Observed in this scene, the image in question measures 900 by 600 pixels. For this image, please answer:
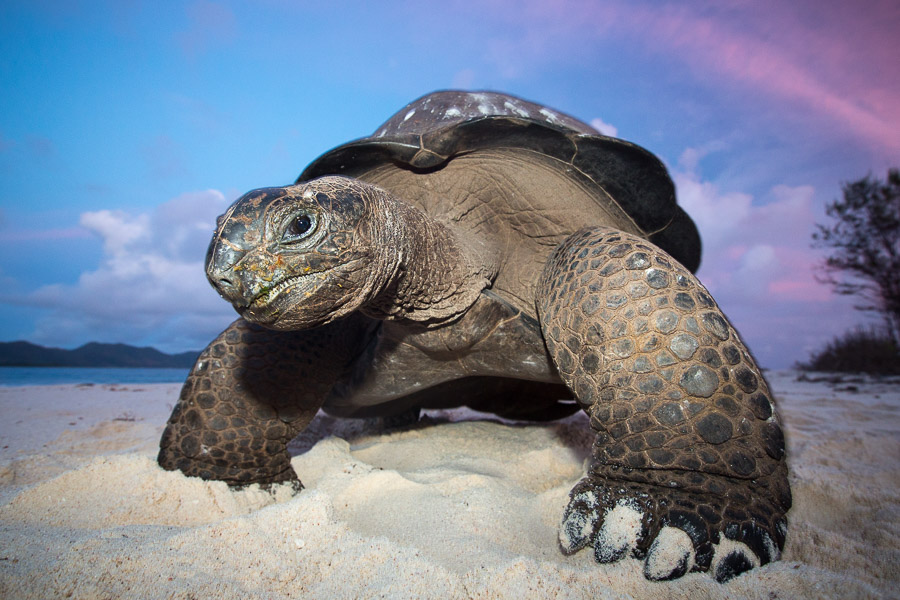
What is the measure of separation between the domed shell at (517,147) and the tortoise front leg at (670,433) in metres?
0.94

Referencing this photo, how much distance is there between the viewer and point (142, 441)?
11.7ft

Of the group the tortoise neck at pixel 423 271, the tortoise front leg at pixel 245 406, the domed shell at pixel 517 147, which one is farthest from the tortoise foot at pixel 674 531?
the domed shell at pixel 517 147

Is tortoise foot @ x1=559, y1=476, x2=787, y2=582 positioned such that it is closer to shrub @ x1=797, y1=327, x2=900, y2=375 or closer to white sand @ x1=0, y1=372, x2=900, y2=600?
white sand @ x1=0, y1=372, x2=900, y2=600

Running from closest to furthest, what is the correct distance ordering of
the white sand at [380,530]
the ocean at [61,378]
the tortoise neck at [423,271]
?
1. the white sand at [380,530]
2. the tortoise neck at [423,271]
3. the ocean at [61,378]

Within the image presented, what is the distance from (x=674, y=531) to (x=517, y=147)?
204 cm

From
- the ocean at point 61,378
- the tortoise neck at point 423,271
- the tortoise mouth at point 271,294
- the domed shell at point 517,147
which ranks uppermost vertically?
the domed shell at point 517,147

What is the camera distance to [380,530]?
1720 mm

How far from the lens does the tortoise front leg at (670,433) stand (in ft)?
4.73

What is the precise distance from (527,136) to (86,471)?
9.27 ft

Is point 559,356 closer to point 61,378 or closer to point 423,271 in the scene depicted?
point 423,271

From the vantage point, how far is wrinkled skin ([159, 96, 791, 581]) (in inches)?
57.1

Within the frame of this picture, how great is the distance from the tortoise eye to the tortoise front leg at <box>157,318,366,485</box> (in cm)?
113

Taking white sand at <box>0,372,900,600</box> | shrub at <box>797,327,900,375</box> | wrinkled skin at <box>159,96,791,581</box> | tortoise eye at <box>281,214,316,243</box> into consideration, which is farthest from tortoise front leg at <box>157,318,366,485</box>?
shrub at <box>797,327,900,375</box>

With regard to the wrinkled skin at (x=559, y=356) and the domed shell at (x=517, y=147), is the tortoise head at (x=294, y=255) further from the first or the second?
the domed shell at (x=517, y=147)
